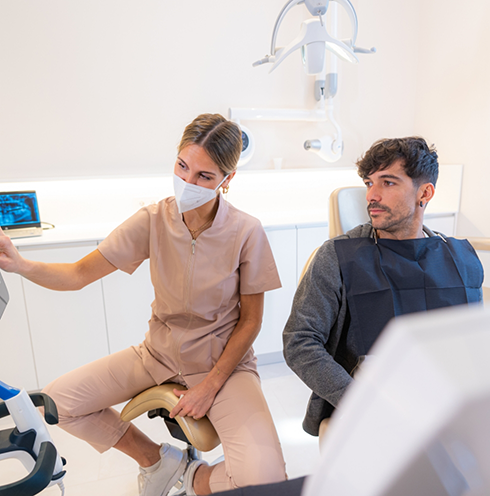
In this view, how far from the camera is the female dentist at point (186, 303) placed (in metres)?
1.13

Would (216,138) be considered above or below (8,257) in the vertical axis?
above

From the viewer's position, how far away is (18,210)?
6.50 ft

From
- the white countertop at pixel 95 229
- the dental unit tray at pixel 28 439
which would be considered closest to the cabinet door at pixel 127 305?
the white countertop at pixel 95 229

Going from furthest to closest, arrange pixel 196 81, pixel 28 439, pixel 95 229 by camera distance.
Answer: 1. pixel 196 81
2. pixel 95 229
3. pixel 28 439

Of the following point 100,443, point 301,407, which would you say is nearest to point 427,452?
point 100,443

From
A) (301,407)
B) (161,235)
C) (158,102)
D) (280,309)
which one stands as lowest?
(301,407)

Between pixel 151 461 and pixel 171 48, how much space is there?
216 cm

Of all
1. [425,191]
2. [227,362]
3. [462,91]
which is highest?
[462,91]

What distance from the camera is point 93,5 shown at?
84.7 inches

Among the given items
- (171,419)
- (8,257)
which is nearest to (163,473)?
(171,419)

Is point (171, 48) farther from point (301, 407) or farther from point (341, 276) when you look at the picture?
point (301, 407)

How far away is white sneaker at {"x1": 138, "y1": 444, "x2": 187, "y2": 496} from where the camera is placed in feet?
3.93

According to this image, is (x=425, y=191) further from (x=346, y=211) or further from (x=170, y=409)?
(x=170, y=409)

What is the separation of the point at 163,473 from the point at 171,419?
218 mm
